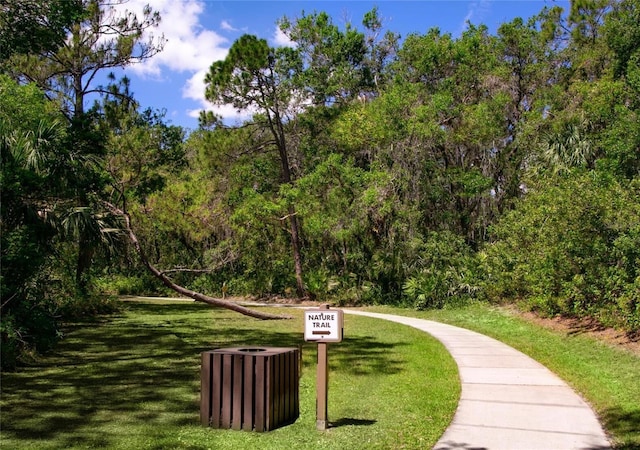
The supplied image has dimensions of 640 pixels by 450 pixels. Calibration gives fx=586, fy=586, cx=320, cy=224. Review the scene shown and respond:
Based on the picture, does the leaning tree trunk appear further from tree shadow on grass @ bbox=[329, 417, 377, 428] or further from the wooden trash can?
tree shadow on grass @ bbox=[329, 417, 377, 428]

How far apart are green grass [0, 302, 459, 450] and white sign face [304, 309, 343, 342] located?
39.4 inches

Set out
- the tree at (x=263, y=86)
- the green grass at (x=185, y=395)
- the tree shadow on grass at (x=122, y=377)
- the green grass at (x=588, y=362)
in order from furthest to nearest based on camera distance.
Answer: the tree at (x=263, y=86), the green grass at (x=588, y=362), the tree shadow on grass at (x=122, y=377), the green grass at (x=185, y=395)

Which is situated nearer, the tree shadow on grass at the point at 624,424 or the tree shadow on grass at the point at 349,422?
the tree shadow on grass at the point at 624,424

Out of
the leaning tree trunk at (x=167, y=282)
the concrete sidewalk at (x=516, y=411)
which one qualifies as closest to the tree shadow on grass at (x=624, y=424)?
the concrete sidewalk at (x=516, y=411)

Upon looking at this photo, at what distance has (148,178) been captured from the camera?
77.6 feet

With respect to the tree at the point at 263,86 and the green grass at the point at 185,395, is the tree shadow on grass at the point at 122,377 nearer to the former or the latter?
the green grass at the point at 185,395

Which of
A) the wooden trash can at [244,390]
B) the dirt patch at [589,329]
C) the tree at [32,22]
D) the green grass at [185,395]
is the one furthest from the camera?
the tree at [32,22]

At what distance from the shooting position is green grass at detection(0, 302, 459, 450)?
5906 mm

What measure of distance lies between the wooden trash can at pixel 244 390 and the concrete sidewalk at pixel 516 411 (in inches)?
68.7

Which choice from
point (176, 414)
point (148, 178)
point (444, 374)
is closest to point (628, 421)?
point (444, 374)

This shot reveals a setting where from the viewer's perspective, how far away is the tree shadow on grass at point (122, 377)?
6.37 metres

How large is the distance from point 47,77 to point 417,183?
15.3m

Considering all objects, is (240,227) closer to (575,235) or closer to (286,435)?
(575,235)

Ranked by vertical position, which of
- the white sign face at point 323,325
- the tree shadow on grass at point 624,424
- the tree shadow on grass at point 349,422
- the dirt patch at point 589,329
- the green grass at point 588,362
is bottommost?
the tree shadow on grass at point 349,422
